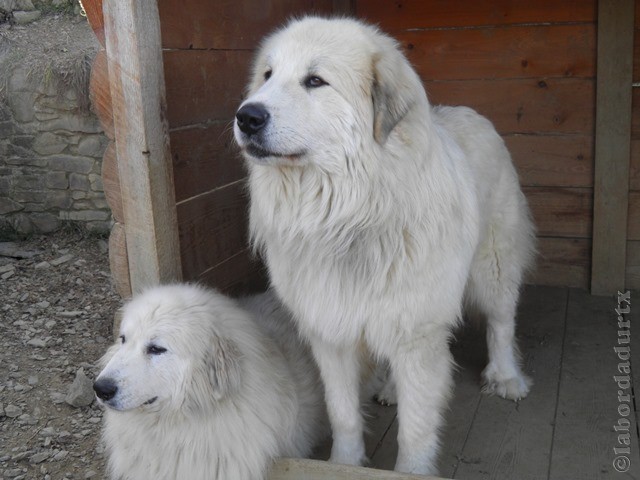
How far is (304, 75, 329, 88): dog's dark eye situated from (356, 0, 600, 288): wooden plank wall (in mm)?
2298

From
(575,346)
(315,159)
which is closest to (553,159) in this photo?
(575,346)

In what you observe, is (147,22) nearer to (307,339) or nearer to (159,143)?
(159,143)

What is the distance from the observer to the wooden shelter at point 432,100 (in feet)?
8.39

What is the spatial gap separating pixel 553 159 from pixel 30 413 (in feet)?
10.3

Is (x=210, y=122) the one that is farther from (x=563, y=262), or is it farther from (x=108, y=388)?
(x=563, y=262)

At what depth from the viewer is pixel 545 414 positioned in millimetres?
3020

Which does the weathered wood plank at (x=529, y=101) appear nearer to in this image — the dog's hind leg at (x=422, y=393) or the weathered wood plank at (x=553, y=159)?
the weathered wood plank at (x=553, y=159)

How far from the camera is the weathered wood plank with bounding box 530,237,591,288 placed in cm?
433

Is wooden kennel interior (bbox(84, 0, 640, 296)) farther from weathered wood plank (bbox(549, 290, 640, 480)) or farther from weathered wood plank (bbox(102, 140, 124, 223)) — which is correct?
weathered wood plank (bbox(549, 290, 640, 480))

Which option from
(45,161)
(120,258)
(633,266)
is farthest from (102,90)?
(45,161)

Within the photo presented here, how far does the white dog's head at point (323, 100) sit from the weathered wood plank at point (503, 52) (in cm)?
211

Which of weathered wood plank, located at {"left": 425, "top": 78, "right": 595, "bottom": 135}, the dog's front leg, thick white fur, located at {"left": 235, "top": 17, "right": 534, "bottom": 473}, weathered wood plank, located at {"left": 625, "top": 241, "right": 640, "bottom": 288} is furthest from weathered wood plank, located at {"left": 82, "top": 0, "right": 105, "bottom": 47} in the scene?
weathered wood plank, located at {"left": 625, "top": 241, "right": 640, "bottom": 288}

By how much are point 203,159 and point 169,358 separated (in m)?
0.99

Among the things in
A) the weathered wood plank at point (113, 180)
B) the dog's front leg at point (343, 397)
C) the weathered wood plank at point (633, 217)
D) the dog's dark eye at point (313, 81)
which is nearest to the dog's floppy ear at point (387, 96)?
the dog's dark eye at point (313, 81)
